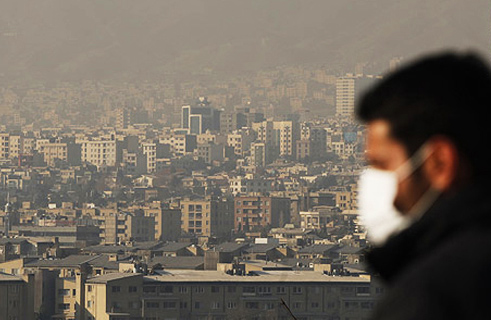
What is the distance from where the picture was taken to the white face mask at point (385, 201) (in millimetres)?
609

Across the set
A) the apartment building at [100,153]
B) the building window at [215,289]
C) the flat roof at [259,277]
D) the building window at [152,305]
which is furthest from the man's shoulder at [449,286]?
the apartment building at [100,153]

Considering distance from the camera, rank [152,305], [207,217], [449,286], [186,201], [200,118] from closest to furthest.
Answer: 1. [449,286]
2. [152,305]
3. [207,217]
4. [186,201]
5. [200,118]

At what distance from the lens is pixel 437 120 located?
0.60 meters

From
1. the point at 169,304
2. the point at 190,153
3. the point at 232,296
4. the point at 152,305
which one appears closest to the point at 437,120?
the point at 152,305

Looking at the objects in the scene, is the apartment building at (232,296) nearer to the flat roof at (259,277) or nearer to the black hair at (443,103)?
the flat roof at (259,277)

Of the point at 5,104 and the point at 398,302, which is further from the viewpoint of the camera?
the point at 5,104

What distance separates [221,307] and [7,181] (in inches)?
1188

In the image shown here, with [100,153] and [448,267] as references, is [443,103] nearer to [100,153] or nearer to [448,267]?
[448,267]

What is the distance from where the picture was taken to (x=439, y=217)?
585 mm

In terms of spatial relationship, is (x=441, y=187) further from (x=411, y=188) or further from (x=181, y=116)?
(x=181, y=116)

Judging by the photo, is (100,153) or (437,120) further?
(100,153)

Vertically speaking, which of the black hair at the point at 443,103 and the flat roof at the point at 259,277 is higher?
the black hair at the point at 443,103

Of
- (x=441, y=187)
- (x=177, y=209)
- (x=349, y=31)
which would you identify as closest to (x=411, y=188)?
(x=441, y=187)

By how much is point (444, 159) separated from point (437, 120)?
0.05ft
